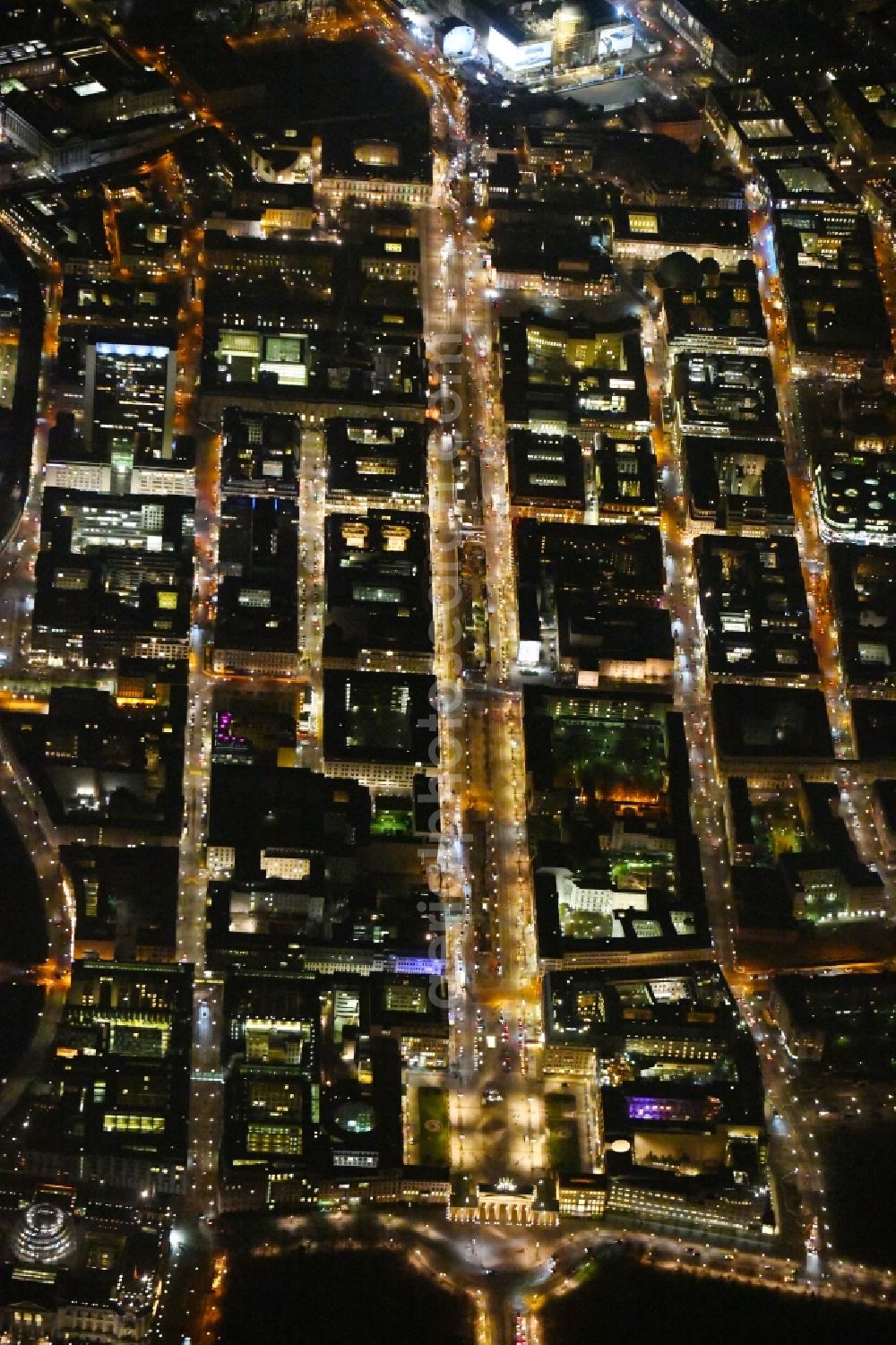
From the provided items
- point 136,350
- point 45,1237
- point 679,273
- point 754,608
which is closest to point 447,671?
point 754,608

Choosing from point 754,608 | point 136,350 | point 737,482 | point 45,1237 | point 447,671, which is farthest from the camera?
point 737,482

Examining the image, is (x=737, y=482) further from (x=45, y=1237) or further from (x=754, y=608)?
(x=45, y=1237)

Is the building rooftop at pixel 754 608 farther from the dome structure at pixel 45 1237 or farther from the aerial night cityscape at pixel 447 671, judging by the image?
the dome structure at pixel 45 1237

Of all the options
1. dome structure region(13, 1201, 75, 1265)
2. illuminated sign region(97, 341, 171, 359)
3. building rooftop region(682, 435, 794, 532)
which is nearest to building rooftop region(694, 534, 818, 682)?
building rooftop region(682, 435, 794, 532)

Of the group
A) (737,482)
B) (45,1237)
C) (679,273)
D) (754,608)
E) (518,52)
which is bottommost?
(45,1237)

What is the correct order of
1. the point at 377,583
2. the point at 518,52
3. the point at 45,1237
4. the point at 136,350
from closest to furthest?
the point at 45,1237
the point at 377,583
the point at 136,350
the point at 518,52

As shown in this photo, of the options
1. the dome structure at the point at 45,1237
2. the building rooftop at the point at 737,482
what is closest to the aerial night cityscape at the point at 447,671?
the dome structure at the point at 45,1237

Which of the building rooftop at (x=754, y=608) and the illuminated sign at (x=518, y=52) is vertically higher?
the illuminated sign at (x=518, y=52)

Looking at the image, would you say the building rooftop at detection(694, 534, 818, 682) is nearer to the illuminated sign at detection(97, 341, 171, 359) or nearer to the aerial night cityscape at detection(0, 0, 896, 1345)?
the aerial night cityscape at detection(0, 0, 896, 1345)

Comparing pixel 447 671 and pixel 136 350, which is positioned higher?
pixel 136 350
